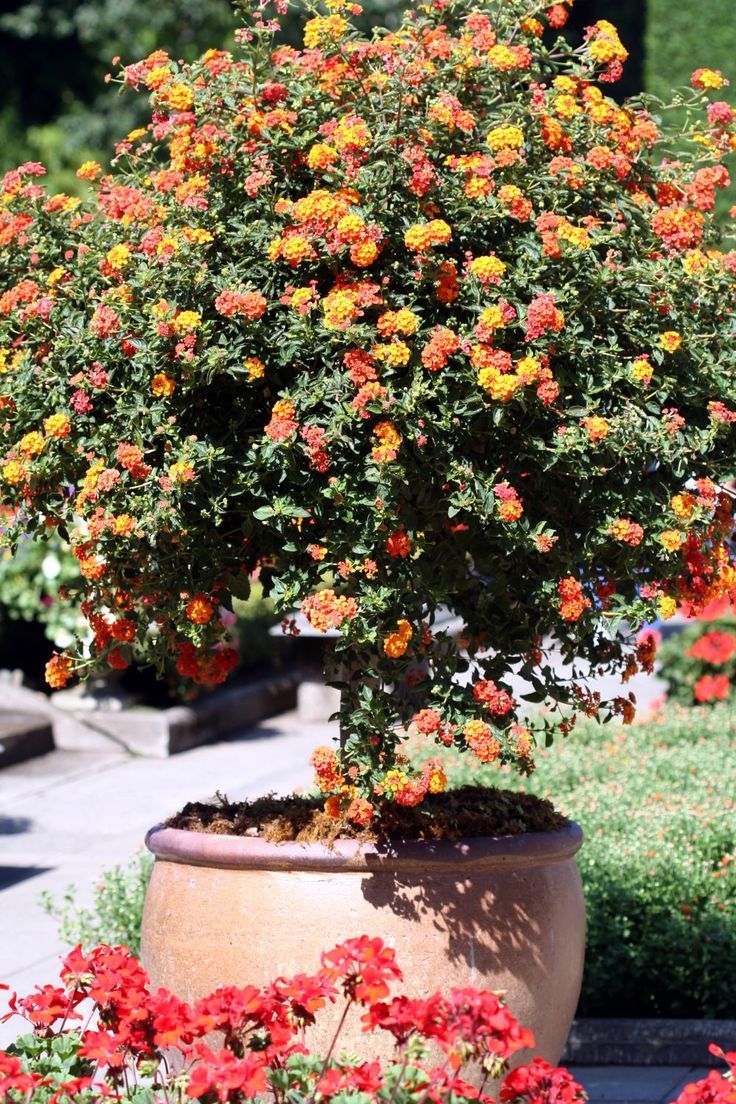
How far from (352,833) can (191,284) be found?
1.38m

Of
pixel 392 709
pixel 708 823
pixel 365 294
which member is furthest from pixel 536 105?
pixel 708 823

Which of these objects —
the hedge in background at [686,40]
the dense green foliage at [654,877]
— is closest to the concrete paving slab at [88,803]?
the dense green foliage at [654,877]

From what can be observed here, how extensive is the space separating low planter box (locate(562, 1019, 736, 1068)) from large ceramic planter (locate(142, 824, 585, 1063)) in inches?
39.8

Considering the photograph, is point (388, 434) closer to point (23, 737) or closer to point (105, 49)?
point (23, 737)

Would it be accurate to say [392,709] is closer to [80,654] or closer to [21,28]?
[80,654]

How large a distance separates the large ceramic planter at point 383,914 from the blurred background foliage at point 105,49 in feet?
54.8

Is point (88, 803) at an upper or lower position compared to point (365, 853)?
lower

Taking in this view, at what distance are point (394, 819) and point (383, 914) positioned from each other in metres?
0.26

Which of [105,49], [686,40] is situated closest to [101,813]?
[105,49]

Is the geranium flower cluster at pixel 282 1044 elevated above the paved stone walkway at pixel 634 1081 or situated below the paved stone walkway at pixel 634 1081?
above

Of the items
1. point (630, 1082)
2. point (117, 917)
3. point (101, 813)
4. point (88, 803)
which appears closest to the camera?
point (630, 1082)

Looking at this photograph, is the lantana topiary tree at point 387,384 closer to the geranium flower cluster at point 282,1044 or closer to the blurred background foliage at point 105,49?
the geranium flower cluster at point 282,1044

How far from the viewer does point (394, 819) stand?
11.8 feet

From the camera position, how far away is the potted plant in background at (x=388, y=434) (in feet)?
10.8
